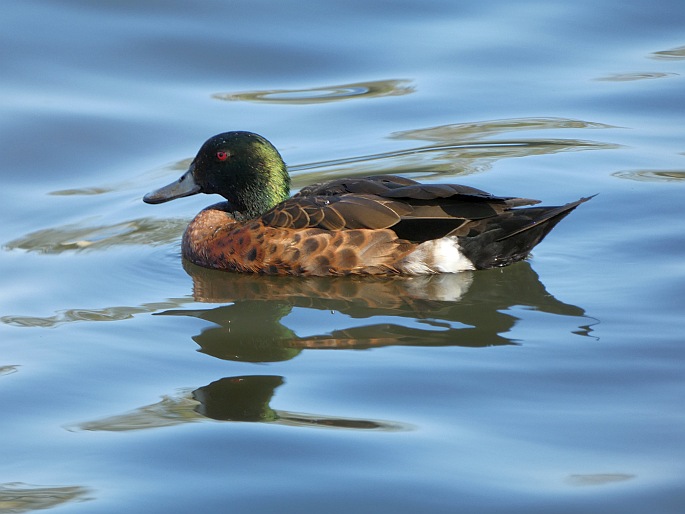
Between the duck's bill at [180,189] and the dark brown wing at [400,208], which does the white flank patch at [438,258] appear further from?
the duck's bill at [180,189]

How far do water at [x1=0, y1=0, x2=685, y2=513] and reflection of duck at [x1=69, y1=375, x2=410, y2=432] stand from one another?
0.02 m

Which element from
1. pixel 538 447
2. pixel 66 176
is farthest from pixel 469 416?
pixel 66 176

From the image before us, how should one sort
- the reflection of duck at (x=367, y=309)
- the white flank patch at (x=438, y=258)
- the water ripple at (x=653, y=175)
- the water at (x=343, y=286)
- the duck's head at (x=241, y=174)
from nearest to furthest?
the water at (x=343, y=286) → the reflection of duck at (x=367, y=309) → the white flank patch at (x=438, y=258) → the duck's head at (x=241, y=174) → the water ripple at (x=653, y=175)

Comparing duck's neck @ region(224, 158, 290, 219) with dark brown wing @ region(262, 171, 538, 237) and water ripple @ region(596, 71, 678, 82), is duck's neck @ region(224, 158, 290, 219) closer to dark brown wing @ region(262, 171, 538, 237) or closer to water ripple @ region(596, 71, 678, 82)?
dark brown wing @ region(262, 171, 538, 237)

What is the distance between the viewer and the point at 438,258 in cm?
775

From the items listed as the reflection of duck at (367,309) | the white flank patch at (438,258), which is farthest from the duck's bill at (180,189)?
the white flank patch at (438,258)

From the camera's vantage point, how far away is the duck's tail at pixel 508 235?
7.60 metres

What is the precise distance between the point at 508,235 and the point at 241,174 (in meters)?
1.92

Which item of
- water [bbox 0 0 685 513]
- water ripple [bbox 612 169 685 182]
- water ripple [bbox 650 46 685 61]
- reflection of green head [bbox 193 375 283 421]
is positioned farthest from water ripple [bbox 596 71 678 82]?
reflection of green head [bbox 193 375 283 421]

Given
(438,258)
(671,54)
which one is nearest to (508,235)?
(438,258)

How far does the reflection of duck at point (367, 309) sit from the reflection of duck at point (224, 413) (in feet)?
1.52

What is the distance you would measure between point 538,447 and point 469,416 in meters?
0.41

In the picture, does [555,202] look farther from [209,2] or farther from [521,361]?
[209,2]

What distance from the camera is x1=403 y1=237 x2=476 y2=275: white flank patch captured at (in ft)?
25.3
